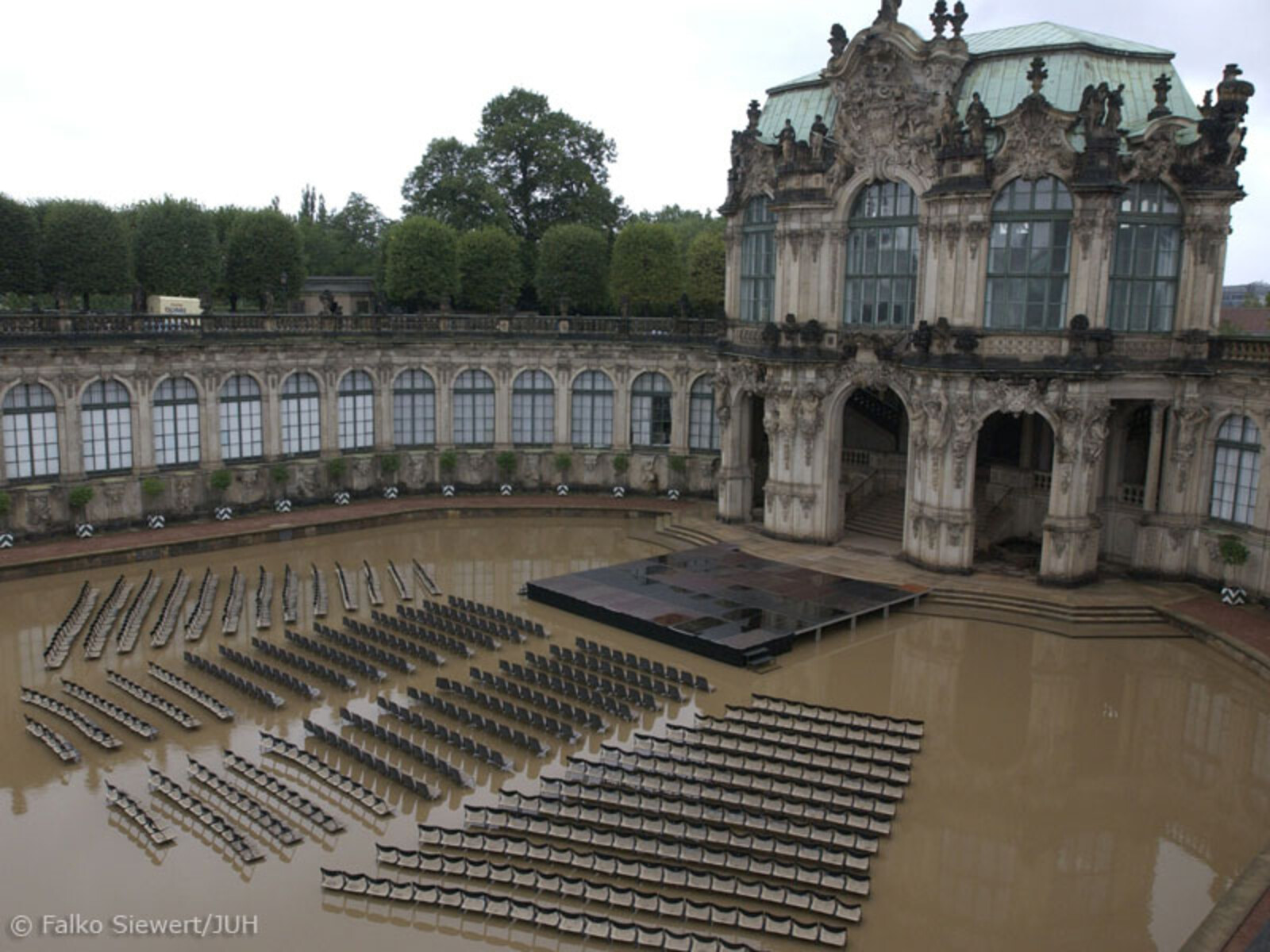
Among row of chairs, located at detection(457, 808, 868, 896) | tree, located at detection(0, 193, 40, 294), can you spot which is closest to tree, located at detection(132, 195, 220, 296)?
tree, located at detection(0, 193, 40, 294)

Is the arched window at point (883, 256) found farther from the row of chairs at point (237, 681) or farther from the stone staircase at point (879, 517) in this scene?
the row of chairs at point (237, 681)

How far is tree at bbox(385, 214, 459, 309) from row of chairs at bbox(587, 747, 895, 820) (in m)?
39.6

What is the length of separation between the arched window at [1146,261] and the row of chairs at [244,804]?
91.8ft

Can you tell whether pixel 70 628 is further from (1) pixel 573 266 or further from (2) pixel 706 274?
(2) pixel 706 274

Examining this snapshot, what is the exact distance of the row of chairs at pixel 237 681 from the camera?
25.1 metres

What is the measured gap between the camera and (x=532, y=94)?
7175cm

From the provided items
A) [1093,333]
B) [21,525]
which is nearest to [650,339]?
[1093,333]

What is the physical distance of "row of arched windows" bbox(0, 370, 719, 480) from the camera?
38688mm

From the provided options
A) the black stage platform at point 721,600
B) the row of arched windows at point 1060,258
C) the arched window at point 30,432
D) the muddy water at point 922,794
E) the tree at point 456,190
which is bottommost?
the muddy water at point 922,794

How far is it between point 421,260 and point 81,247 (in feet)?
52.1

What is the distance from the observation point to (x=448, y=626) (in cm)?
3075

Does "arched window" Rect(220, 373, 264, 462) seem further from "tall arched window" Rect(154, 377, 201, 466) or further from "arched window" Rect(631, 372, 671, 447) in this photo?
"arched window" Rect(631, 372, 671, 447)

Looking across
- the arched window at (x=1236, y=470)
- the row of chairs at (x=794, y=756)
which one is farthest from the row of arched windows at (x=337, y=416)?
the row of chairs at (x=794, y=756)

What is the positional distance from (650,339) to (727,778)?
94.7 feet
